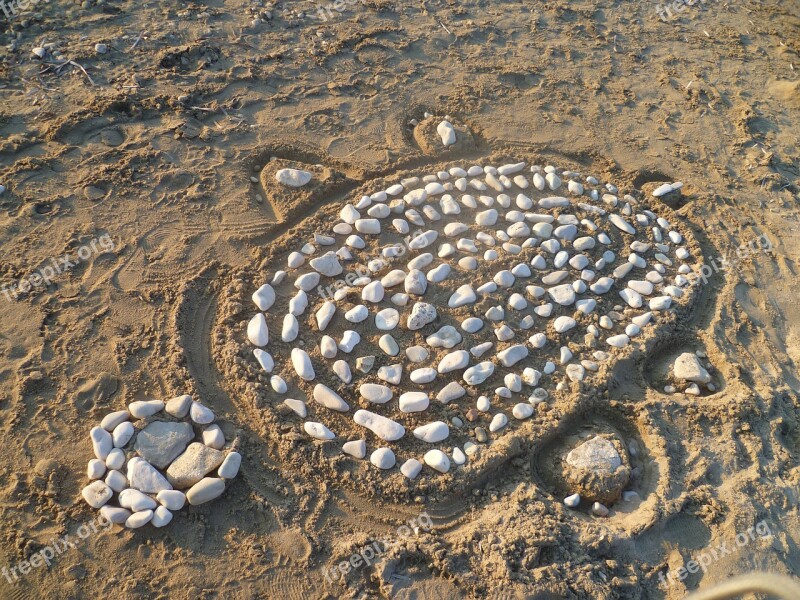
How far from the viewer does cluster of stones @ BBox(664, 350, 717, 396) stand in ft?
11.3

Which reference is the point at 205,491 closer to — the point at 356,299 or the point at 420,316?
the point at 356,299

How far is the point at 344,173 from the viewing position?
4316 mm

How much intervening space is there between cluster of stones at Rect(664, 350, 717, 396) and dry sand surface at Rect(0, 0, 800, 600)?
0.04 meters

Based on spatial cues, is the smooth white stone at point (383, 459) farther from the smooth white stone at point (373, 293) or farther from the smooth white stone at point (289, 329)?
the smooth white stone at point (373, 293)

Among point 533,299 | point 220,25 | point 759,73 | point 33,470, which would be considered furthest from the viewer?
point 759,73

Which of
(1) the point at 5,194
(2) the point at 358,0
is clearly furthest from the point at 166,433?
(2) the point at 358,0

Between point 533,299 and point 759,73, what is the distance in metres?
3.94

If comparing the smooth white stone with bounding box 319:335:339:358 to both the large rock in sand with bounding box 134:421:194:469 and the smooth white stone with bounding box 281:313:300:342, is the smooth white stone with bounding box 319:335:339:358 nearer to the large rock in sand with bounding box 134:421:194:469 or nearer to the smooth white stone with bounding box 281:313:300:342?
the smooth white stone with bounding box 281:313:300:342

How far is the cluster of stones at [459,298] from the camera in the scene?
322 cm

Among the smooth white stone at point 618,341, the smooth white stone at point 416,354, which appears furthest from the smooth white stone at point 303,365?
the smooth white stone at point 618,341

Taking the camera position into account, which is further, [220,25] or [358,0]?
[358,0]

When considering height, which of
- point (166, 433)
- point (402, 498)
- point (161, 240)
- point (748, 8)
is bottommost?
point (402, 498)

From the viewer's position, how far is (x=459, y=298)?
361 centimetres

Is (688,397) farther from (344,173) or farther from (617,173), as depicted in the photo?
(344,173)
